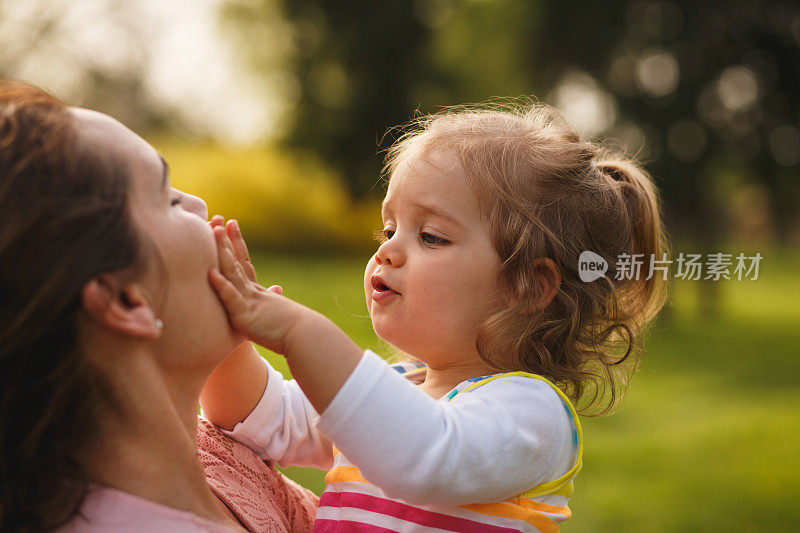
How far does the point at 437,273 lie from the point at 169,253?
676 mm

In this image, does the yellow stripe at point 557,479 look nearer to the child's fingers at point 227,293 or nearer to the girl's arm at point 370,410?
the girl's arm at point 370,410

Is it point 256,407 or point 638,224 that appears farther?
point 638,224

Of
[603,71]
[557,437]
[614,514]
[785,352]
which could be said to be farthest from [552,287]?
[603,71]

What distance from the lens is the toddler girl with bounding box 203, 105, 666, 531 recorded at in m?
1.39

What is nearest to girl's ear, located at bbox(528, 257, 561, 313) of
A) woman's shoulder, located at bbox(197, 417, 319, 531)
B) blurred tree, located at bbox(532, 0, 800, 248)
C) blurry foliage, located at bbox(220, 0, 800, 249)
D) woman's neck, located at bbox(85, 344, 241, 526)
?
woman's shoulder, located at bbox(197, 417, 319, 531)

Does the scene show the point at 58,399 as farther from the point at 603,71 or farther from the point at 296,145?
the point at 296,145

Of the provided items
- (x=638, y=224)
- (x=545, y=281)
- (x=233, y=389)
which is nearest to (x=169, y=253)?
(x=233, y=389)

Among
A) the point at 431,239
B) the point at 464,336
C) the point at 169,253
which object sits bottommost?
the point at 169,253

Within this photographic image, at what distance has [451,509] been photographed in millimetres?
1588

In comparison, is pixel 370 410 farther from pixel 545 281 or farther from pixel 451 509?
pixel 545 281

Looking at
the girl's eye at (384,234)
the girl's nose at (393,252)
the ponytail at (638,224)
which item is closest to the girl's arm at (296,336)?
the girl's nose at (393,252)

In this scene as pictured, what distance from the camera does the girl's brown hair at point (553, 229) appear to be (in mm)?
1836

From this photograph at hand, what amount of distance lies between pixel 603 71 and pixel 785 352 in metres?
4.91

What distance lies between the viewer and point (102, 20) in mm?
14953
